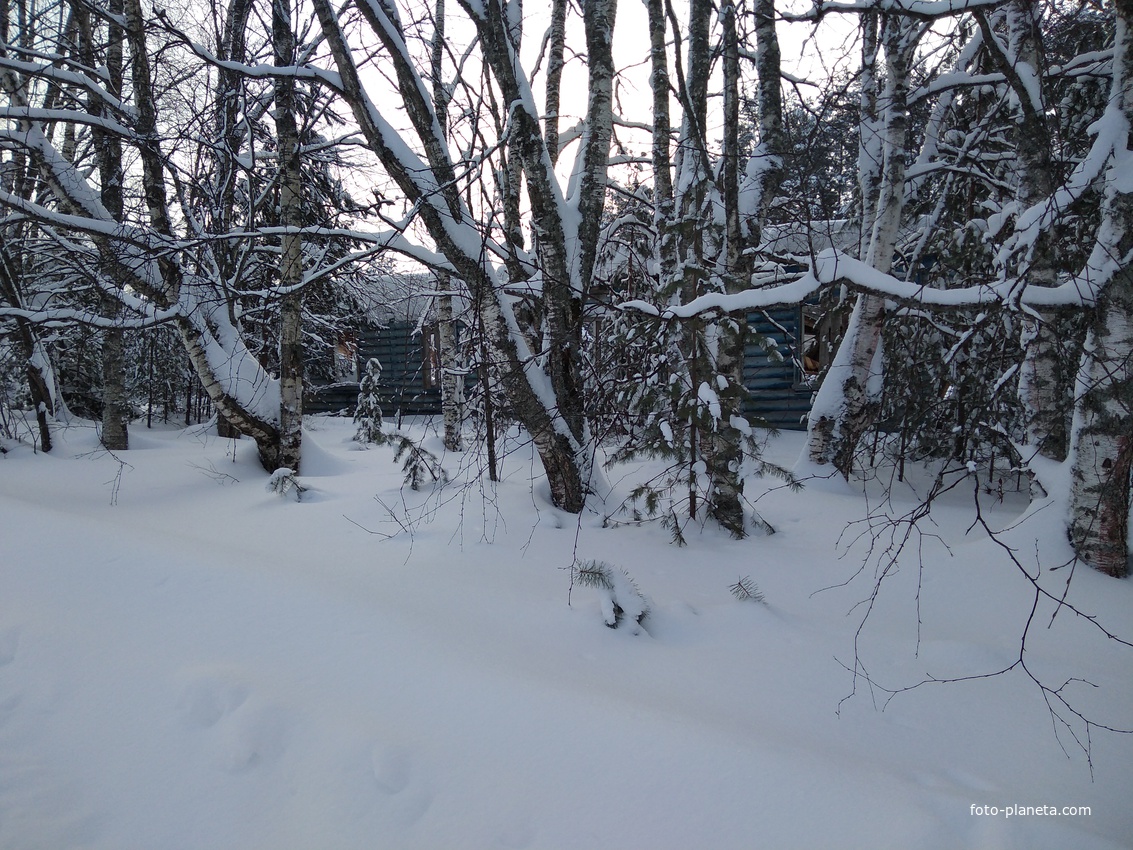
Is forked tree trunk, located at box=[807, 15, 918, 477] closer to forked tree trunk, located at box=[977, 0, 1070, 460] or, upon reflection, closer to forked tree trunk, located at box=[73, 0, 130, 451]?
forked tree trunk, located at box=[977, 0, 1070, 460]

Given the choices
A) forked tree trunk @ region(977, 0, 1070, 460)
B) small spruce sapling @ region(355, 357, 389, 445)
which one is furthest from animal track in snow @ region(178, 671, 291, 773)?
small spruce sapling @ region(355, 357, 389, 445)

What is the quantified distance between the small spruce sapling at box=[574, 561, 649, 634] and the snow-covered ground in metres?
0.08

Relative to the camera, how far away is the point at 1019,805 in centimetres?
199

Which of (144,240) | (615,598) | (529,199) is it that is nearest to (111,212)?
(144,240)

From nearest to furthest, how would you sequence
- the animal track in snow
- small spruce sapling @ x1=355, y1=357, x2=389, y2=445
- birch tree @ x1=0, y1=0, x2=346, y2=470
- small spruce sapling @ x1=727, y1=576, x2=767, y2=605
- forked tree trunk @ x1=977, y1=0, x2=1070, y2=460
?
1. the animal track in snow
2. small spruce sapling @ x1=727, y1=576, x2=767, y2=605
3. forked tree trunk @ x1=977, y1=0, x2=1070, y2=460
4. birch tree @ x1=0, y1=0, x2=346, y2=470
5. small spruce sapling @ x1=355, y1=357, x2=389, y2=445

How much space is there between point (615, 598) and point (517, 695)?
0.89 m

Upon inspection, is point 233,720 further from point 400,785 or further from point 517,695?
point 517,695

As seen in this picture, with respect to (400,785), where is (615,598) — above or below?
above

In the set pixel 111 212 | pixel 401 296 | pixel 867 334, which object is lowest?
pixel 867 334

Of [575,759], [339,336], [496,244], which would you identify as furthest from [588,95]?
[339,336]

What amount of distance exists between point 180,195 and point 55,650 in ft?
16.2

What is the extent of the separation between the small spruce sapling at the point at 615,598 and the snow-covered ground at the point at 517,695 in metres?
0.08

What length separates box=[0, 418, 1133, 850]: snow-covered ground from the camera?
1.92 meters

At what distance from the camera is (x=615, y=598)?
3.14m
